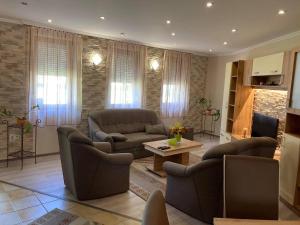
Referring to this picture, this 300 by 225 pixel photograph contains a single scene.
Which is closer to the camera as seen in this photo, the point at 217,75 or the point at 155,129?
the point at 155,129

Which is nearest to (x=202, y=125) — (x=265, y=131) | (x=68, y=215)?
(x=265, y=131)

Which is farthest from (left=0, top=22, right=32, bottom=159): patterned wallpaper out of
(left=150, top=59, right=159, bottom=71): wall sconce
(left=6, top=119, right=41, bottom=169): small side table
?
(left=150, top=59, right=159, bottom=71): wall sconce

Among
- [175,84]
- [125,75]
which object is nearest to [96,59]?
[125,75]

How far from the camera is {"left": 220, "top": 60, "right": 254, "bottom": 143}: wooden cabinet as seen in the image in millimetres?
5504

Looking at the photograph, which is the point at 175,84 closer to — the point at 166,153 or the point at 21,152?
the point at 166,153

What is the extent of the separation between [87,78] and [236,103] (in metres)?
3.42

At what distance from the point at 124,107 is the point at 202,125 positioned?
3.07 meters

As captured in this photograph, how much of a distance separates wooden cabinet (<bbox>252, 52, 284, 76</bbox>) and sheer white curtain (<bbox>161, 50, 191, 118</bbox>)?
2.40 m

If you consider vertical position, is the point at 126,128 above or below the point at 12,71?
below

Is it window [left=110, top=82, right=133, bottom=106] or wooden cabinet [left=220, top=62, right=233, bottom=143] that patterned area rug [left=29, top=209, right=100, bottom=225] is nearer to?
window [left=110, top=82, right=133, bottom=106]

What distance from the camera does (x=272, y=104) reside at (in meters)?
4.89

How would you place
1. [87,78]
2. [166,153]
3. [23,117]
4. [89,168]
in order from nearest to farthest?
[89,168] → [166,153] → [23,117] → [87,78]

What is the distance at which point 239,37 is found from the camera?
4.96 meters

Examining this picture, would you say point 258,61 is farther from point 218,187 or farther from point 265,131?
point 218,187
